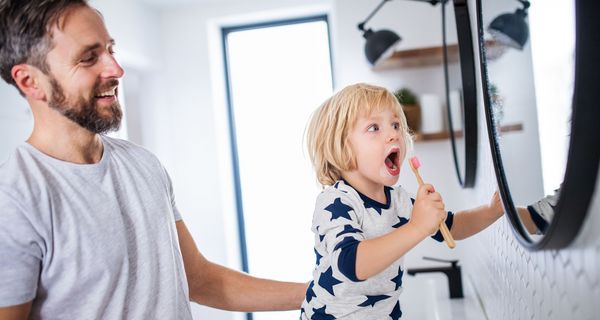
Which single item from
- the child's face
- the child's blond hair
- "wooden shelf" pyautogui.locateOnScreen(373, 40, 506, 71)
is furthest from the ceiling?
the child's face

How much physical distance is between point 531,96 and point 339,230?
389 millimetres

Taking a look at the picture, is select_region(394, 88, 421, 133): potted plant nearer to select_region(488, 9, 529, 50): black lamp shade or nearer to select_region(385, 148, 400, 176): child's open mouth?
select_region(385, 148, 400, 176): child's open mouth

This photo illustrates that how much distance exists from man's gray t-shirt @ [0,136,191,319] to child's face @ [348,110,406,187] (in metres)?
0.41

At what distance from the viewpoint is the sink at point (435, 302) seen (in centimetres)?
143

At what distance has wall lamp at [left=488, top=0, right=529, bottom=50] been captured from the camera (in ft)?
1.96

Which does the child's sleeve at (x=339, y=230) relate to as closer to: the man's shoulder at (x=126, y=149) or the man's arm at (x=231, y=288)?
the man's arm at (x=231, y=288)

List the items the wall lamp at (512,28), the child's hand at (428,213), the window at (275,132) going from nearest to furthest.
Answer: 1. the wall lamp at (512,28)
2. the child's hand at (428,213)
3. the window at (275,132)

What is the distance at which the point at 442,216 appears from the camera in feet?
2.39

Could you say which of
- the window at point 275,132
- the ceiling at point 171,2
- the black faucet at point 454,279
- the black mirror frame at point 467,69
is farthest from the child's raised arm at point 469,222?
the ceiling at point 171,2

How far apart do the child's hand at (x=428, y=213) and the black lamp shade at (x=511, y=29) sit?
25 cm

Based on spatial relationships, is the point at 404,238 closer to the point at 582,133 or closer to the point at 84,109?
the point at 582,133

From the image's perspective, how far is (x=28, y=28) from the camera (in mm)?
854

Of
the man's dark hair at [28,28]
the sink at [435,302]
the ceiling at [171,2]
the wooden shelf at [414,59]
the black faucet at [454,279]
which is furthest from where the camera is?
the ceiling at [171,2]

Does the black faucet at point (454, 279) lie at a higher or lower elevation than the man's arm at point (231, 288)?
lower
